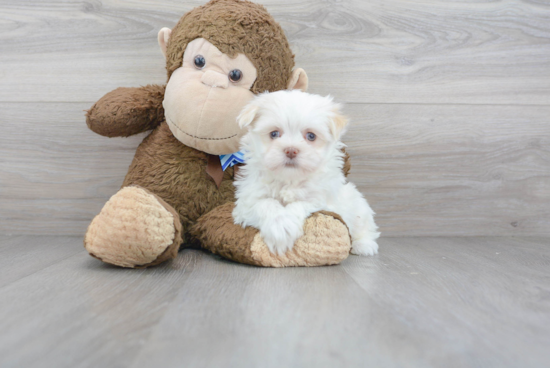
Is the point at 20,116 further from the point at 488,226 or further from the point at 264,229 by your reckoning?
the point at 488,226

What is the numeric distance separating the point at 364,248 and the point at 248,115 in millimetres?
474

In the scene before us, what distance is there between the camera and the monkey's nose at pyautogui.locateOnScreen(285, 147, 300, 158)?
0.93 meters

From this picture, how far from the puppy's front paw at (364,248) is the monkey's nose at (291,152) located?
362 millimetres

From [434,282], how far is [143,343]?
0.58m

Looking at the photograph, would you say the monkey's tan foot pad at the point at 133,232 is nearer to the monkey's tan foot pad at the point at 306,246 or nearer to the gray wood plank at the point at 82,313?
the gray wood plank at the point at 82,313

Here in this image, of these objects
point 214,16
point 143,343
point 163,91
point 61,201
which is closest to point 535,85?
point 214,16

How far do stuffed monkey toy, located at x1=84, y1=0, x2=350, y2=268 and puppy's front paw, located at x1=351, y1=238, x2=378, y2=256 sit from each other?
0.62ft

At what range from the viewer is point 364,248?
1.15 m

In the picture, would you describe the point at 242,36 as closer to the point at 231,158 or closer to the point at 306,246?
the point at 231,158

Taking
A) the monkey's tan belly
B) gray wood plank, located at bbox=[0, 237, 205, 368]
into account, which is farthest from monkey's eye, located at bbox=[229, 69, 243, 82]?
gray wood plank, located at bbox=[0, 237, 205, 368]

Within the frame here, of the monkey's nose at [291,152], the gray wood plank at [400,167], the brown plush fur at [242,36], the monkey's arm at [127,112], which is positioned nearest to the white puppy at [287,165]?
the monkey's nose at [291,152]

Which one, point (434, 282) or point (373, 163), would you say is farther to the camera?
point (373, 163)

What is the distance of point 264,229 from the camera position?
93 centimetres

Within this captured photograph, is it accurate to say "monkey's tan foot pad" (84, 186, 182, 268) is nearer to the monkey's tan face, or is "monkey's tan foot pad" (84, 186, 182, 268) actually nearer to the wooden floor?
the wooden floor
